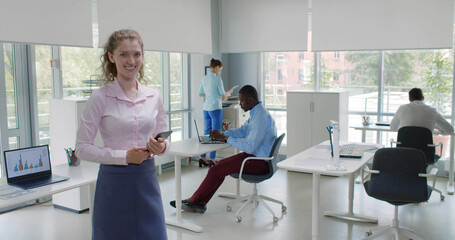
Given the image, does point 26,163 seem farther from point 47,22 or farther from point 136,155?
point 47,22

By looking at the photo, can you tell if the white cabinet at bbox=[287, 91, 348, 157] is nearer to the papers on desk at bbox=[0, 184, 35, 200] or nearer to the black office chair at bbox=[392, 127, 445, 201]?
the black office chair at bbox=[392, 127, 445, 201]

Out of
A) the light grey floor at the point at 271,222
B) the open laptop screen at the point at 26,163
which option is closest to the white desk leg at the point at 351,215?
the light grey floor at the point at 271,222

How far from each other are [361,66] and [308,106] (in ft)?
3.51

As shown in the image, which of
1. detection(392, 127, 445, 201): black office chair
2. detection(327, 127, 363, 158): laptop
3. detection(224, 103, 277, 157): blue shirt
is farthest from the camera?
detection(392, 127, 445, 201): black office chair

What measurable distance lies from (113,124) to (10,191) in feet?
4.21

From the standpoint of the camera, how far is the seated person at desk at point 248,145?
4.27 metres

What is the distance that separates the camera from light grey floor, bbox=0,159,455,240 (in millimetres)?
4000

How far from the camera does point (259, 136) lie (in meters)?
4.25

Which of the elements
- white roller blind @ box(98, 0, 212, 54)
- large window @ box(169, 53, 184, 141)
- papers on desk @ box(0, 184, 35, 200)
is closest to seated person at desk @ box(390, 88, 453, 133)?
white roller blind @ box(98, 0, 212, 54)

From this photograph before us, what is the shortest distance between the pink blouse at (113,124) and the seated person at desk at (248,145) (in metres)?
2.35

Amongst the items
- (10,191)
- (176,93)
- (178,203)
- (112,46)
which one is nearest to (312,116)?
(176,93)

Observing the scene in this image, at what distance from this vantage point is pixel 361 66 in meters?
6.60

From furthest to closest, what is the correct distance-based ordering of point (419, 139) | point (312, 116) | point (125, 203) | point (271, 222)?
1. point (312, 116)
2. point (419, 139)
3. point (271, 222)
4. point (125, 203)

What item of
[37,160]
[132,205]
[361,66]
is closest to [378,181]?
[132,205]
